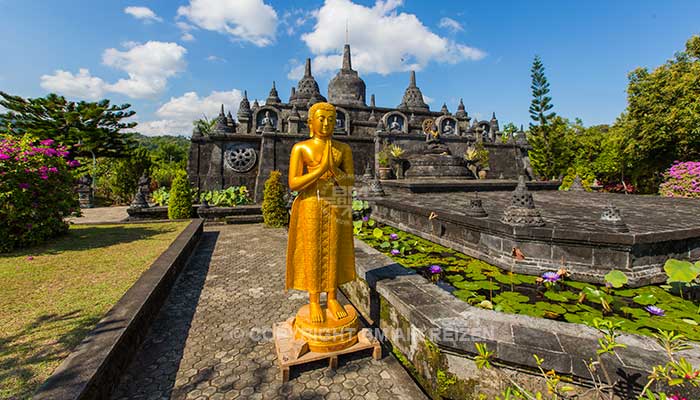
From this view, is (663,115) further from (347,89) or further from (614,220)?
(347,89)

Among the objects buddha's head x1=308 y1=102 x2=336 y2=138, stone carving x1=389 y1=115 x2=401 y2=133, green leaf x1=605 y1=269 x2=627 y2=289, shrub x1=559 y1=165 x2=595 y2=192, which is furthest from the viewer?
stone carving x1=389 y1=115 x2=401 y2=133

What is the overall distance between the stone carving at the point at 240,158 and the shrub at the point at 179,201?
5270 mm

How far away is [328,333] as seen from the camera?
2637mm

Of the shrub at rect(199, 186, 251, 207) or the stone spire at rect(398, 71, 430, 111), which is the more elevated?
the stone spire at rect(398, 71, 430, 111)

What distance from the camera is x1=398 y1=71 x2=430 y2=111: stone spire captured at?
2963cm

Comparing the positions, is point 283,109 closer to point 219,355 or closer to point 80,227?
point 80,227

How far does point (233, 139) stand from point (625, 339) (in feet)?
53.9

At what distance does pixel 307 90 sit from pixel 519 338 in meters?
29.3

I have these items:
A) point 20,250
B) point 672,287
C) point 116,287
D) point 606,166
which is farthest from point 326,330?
point 606,166

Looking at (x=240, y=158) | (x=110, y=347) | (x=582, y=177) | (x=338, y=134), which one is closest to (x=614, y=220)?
(x=110, y=347)

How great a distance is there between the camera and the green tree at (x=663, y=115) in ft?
43.0

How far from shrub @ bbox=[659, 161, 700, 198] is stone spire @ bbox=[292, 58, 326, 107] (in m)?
23.3

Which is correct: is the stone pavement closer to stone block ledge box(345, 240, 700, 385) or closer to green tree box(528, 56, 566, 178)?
stone block ledge box(345, 240, 700, 385)

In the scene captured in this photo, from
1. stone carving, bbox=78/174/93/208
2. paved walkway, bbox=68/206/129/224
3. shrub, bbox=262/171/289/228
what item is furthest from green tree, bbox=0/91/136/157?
shrub, bbox=262/171/289/228
